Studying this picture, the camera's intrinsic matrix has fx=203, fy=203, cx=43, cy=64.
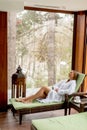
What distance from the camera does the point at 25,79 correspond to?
4598mm

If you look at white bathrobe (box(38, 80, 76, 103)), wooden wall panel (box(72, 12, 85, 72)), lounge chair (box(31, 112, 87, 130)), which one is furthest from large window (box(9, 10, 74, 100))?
lounge chair (box(31, 112, 87, 130))

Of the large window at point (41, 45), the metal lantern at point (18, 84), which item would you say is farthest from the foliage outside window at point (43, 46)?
the metal lantern at point (18, 84)

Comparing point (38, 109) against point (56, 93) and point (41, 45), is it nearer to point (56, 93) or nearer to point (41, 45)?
point (56, 93)

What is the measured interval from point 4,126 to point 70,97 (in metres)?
1.42

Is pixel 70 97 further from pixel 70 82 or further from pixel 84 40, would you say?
pixel 84 40

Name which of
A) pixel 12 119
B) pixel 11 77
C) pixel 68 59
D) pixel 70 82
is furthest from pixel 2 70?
pixel 68 59

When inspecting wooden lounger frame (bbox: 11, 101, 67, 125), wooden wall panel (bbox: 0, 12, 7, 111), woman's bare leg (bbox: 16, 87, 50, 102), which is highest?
wooden wall panel (bbox: 0, 12, 7, 111)

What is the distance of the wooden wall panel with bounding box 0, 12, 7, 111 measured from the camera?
4.27 metres

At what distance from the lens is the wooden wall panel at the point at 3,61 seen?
4.27 m

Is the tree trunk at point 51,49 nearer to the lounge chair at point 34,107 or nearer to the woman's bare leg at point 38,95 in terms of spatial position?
the woman's bare leg at point 38,95

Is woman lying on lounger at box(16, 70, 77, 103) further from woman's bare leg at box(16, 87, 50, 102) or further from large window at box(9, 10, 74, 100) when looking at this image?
large window at box(9, 10, 74, 100)

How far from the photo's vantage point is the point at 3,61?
14.3ft

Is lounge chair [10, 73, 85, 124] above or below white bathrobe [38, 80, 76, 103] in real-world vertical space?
below

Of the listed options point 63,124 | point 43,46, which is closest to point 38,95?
point 43,46
